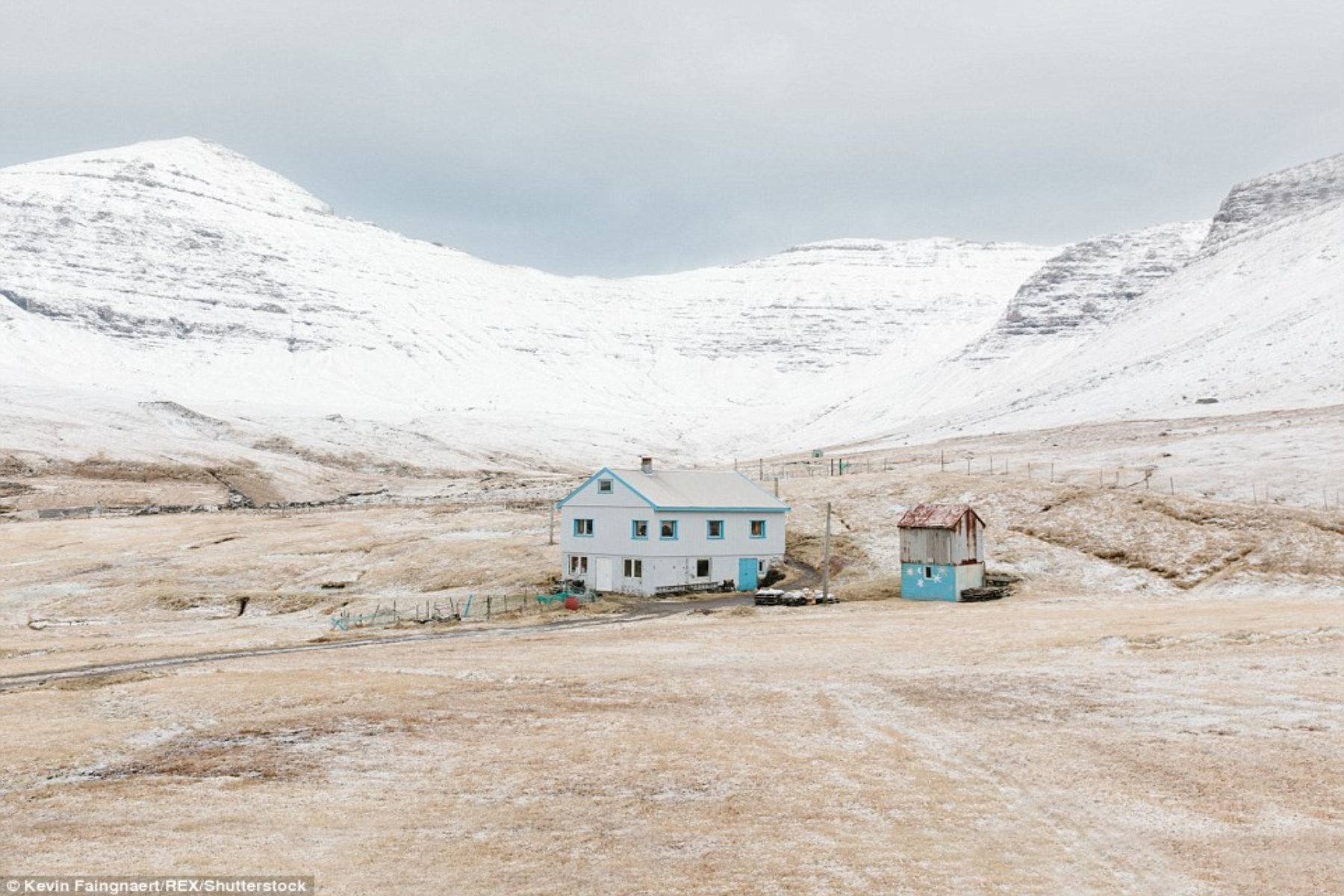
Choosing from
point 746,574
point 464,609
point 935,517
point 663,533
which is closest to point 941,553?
point 935,517

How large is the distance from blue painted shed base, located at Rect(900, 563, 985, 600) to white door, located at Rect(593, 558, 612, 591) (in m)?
18.9

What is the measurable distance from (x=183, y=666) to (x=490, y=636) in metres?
14.6

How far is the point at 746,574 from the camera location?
71688 mm

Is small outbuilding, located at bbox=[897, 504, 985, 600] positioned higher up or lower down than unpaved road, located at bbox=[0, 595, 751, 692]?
higher up

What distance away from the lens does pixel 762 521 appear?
72.9 meters

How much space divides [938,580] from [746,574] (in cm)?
1422

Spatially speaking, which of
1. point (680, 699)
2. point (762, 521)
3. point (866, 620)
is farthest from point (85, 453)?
point (680, 699)

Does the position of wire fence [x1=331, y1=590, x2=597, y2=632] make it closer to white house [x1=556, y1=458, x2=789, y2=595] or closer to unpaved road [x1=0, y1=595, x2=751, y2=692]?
white house [x1=556, y1=458, x2=789, y2=595]

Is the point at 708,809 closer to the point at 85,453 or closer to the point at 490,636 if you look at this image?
the point at 490,636

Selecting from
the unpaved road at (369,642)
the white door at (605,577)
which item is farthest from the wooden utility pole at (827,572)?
the white door at (605,577)

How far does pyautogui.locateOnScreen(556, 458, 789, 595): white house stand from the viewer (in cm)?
6800

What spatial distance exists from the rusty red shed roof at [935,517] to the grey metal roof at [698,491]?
1073cm

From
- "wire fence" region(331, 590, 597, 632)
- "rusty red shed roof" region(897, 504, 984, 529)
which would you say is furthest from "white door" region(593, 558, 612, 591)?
"rusty red shed roof" region(897, 504, 984, 529)

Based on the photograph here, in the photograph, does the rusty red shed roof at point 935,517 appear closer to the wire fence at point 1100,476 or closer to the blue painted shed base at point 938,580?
the blue painted shed base at point 938,580
